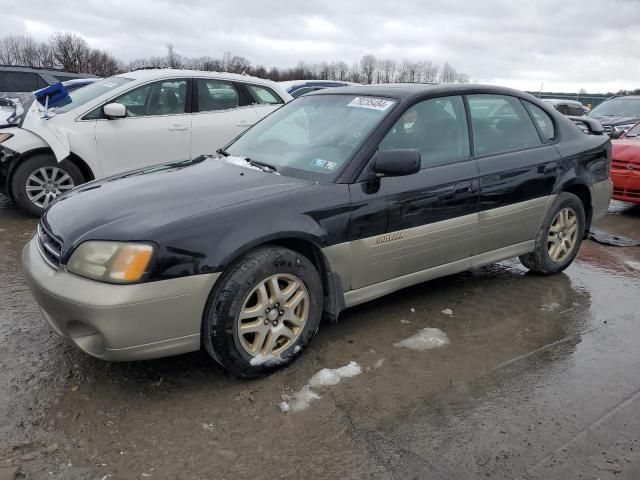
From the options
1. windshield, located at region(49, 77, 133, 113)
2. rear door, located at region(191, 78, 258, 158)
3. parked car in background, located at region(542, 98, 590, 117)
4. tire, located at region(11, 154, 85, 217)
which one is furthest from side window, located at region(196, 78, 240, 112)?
parked car in background, located at region(542, 98, 590, 117)

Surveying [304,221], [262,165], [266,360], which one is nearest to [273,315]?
[266,360]

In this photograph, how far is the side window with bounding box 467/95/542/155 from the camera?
4051 mm

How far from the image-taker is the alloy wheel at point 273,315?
115 inches

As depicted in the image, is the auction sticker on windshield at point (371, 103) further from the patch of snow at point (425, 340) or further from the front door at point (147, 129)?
Result: the front door at point (147, 129)

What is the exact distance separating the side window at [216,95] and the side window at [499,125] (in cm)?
383

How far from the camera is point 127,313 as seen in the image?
2561 mm

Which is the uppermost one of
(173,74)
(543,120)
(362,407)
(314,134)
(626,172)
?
(173,74)

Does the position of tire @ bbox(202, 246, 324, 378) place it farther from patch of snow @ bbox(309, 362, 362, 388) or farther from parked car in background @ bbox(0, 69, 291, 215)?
parked car in background @ bbox(0, 69, 291, 215)

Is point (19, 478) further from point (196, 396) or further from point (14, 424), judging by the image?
point (196, 396)

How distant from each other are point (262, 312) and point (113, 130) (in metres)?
4.22

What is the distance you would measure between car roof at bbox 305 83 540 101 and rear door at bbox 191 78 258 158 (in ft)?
8.95

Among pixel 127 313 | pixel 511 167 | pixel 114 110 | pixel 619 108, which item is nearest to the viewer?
pixel 127 313

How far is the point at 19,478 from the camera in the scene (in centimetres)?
226

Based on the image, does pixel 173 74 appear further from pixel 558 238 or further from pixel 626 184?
pixel 626 184
